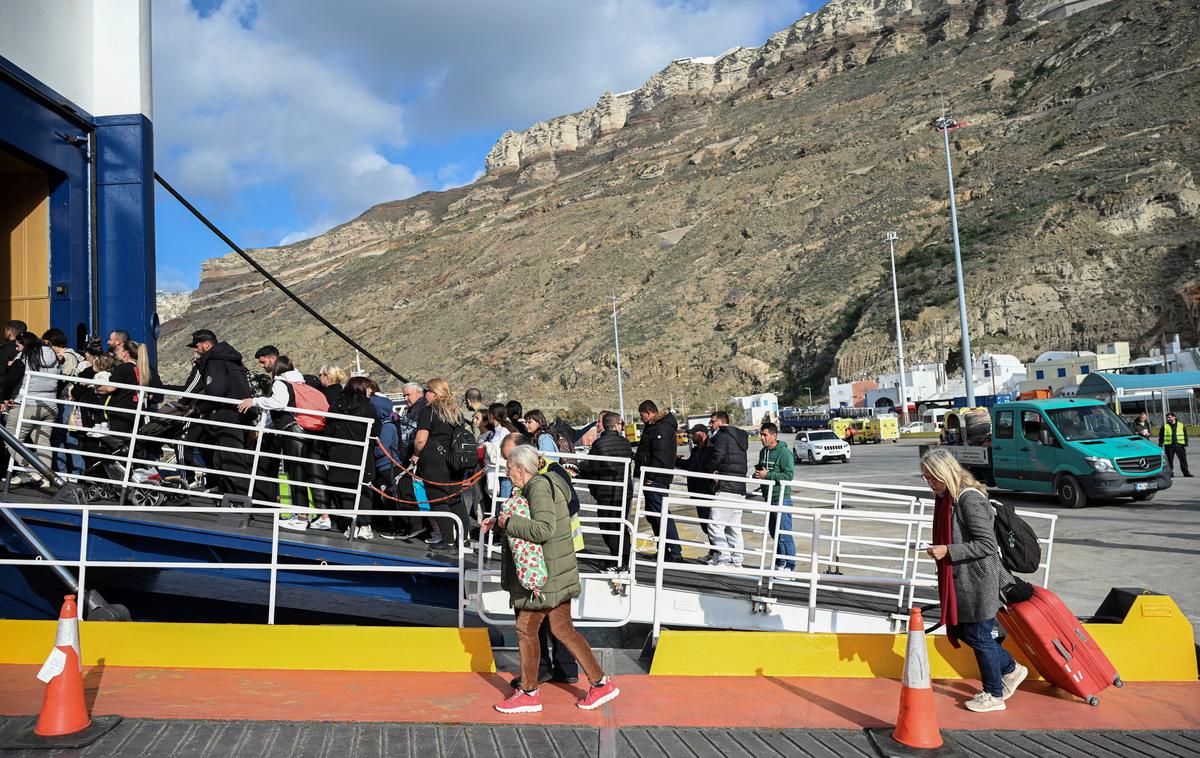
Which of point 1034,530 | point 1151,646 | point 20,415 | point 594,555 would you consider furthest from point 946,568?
point 1034,530

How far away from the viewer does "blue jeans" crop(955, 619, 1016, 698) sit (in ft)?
16.5

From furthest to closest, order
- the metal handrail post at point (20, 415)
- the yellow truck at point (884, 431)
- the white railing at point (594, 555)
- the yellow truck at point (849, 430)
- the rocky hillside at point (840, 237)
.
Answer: the rocky hillside at point (840, 237) → the yellow truck at point (849, 430) → the yellow truck at point (884, 431) → the metal handrail post at point (20, 415) → the white railing at point (594, 555)

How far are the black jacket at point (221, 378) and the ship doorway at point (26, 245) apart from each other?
314cm

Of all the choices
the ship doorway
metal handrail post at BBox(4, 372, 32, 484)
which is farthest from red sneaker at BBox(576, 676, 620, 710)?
the ship doorway

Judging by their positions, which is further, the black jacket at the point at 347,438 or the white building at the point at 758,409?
the white building at the point at 758,409

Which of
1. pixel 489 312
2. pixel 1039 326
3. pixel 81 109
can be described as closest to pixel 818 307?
pixel 1039 326

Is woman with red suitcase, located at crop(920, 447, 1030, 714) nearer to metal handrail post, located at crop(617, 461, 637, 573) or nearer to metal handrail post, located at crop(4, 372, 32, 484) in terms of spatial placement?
metal handrail post, located at crop(617, 461, 637, 573)

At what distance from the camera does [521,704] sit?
4977 millimetres

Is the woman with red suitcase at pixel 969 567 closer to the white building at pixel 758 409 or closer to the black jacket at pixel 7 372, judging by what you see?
the black jacket at pixel 7 372

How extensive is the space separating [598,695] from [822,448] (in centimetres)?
2720

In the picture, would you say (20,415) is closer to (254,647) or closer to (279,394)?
(279,394)

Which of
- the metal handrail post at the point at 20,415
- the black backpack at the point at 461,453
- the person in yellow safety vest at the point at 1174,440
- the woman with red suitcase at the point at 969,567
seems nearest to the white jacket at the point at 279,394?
the black backpack at the point at 461,453

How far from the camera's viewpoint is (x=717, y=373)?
74.8m

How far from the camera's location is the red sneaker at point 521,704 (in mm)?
4953
